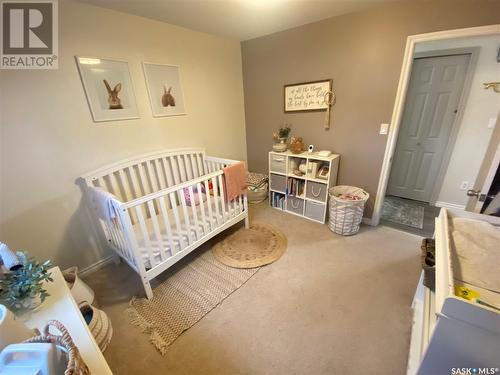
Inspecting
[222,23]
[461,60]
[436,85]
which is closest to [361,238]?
[436,85]

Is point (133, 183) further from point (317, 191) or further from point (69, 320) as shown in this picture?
point (317, 191)

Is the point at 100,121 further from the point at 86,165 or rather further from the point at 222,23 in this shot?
the point at 222,23

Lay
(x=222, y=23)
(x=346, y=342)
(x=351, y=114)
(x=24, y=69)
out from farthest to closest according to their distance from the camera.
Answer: (x=351, y=114) → (x=222, y=23) → (x=24, y=69) → (x=346, y=342)

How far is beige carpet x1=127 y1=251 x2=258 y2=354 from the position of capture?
153 centimetres

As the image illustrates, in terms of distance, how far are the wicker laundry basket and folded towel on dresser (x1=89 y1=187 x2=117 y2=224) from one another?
2.19 m

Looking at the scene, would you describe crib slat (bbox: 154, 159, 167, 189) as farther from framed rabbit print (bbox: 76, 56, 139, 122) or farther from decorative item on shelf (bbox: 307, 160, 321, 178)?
decorative item on shelf (bbox: 307, 160, 321, 178)

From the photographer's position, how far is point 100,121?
1.96 m

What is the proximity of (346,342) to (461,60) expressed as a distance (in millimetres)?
3372

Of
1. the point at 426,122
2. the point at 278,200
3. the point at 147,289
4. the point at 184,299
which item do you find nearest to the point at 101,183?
the point at 147,289

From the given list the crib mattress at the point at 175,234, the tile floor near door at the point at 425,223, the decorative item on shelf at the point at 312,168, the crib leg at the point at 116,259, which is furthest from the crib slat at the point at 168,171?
the tile floor near door at the point at 425,223

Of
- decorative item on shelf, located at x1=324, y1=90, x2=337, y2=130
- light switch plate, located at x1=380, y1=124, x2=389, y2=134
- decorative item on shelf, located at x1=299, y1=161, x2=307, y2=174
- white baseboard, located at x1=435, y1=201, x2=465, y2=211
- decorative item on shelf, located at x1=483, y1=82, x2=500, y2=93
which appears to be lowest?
white baseboard, located at x1=435, y1=201, x2=465, y2=211

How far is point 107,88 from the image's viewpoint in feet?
6.42

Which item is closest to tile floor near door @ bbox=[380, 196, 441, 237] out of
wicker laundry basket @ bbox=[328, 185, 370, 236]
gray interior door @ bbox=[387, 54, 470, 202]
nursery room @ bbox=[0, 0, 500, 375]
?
nursery room @ bbox=[0, 0, 500, 375]

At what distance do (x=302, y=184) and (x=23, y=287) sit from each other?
2.64m
